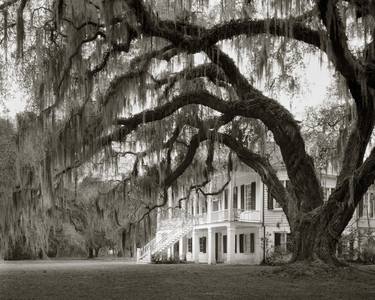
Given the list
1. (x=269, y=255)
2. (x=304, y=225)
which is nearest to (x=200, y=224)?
(x=269, y=255)

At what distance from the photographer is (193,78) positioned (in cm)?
1475

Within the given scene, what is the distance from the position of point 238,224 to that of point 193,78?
15407 mm

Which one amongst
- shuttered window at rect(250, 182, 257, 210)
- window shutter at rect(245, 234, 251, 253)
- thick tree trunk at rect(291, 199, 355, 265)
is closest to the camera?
thick tree trunk at rect(291, 199, 355, 265)

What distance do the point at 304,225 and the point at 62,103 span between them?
623cm

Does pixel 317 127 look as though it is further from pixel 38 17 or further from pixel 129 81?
pixel 38 17

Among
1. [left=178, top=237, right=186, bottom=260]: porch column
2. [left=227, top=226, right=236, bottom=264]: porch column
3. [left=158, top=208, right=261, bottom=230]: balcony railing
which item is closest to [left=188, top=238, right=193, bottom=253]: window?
[left=178, top=237, right=186, bottom=260]: porch column

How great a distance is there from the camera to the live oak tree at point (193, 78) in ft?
36.4

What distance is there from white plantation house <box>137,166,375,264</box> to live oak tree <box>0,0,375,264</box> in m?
11.2

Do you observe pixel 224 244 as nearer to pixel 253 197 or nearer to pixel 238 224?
pixel 253 197

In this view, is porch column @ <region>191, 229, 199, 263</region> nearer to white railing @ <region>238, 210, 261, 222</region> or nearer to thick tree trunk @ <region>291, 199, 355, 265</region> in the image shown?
white railing @ <region>238, 210, 261, 222</region>

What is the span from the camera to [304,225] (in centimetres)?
1392

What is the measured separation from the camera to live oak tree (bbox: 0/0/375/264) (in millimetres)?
11094

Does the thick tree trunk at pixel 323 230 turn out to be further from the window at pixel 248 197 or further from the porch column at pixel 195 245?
the porch column at pixel 195 245

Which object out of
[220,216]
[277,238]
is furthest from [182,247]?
[277,238]
